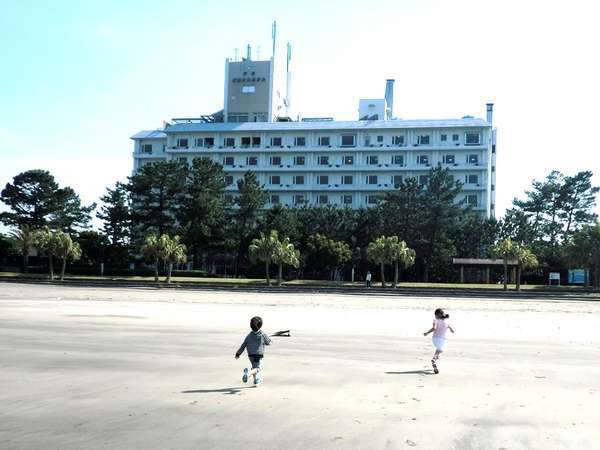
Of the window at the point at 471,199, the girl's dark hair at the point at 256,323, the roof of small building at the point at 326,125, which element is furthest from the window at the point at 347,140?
→ the girl's dark hair at the point at 256,323

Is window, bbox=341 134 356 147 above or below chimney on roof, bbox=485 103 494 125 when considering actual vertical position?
below

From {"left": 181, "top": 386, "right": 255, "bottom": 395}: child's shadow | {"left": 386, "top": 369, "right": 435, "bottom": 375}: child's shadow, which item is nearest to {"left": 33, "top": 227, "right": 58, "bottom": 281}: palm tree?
{"left": 386, "top": 369, "right": 435, "bottom": 375}: child's shadow

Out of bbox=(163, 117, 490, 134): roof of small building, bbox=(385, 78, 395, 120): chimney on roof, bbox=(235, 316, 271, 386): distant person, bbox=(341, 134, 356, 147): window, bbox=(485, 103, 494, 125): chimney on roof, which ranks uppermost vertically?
bbox=(385, 78, 395, 120): chimney on roof

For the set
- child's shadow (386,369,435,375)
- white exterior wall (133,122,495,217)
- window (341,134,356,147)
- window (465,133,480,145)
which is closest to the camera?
child's shadow (386,369,435,375)

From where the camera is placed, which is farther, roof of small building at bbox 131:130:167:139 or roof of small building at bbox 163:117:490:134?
roof of small building at bbox 131:130:167:139

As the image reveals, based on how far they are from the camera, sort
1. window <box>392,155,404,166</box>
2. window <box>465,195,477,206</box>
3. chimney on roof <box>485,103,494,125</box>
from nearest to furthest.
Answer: window <box>465,195,477,206</box> < window <box>392,155,404,166</box> < chimney on roof <box>485,103,494,125</box>

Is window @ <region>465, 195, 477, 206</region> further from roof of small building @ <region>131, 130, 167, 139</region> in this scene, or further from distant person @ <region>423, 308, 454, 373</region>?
distant person @ <region>423, 308, 454, 373</region>

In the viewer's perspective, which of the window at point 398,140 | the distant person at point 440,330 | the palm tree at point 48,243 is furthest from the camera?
the window at point 398,140

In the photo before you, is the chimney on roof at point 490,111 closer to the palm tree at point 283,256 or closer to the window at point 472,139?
the window at point 472,139

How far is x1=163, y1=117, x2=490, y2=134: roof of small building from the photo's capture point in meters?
101

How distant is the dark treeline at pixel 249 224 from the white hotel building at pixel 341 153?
15930mm

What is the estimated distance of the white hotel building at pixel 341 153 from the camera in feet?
331

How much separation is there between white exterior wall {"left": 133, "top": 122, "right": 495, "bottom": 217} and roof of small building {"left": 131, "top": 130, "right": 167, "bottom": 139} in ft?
22.6

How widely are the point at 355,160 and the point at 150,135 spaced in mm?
39154
